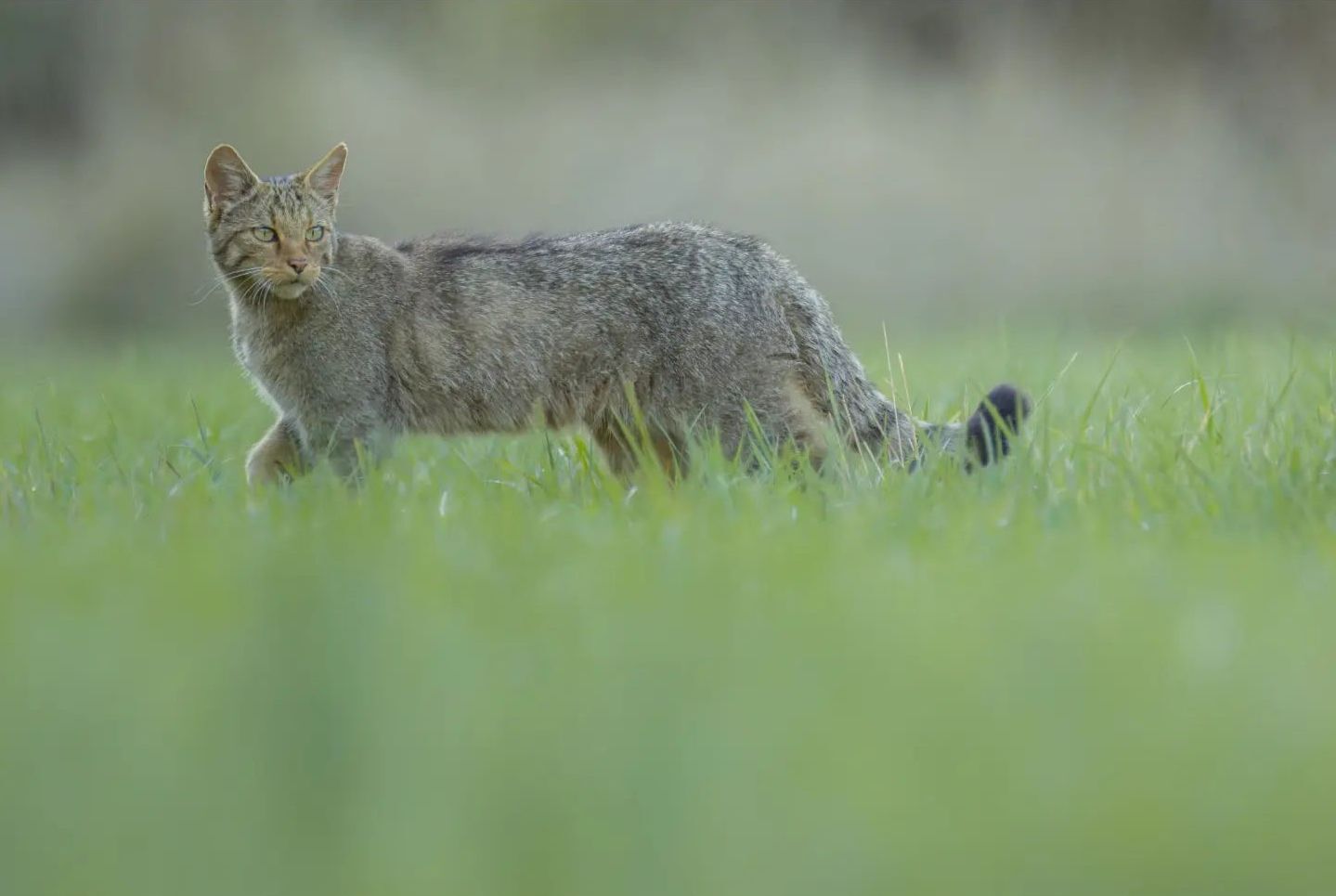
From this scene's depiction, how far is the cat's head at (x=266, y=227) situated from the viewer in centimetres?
471

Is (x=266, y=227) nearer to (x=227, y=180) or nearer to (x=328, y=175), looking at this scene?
(x=227, y=180)

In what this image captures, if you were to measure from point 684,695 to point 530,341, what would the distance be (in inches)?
114

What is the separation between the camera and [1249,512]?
3365mm

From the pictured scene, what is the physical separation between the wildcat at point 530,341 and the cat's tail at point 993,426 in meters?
0.31

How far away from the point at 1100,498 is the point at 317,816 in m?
2.50

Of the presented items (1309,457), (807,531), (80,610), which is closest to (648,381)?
(807,531)

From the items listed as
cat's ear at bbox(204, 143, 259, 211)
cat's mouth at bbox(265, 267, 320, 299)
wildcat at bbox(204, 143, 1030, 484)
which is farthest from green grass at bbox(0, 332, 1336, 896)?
cat's ear at bbox(204, 143, 259, 211)

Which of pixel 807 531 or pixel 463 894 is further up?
pixel 463 894

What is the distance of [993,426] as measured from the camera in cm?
428

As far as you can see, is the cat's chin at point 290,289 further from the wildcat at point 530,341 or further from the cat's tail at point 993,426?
the cat's tail at point 993,426

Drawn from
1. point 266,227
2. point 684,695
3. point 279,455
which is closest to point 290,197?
point 266,227

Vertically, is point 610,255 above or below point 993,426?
above

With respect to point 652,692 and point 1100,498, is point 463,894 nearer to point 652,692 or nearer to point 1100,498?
point 652,692

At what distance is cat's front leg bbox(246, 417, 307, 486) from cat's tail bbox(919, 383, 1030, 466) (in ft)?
6.57
